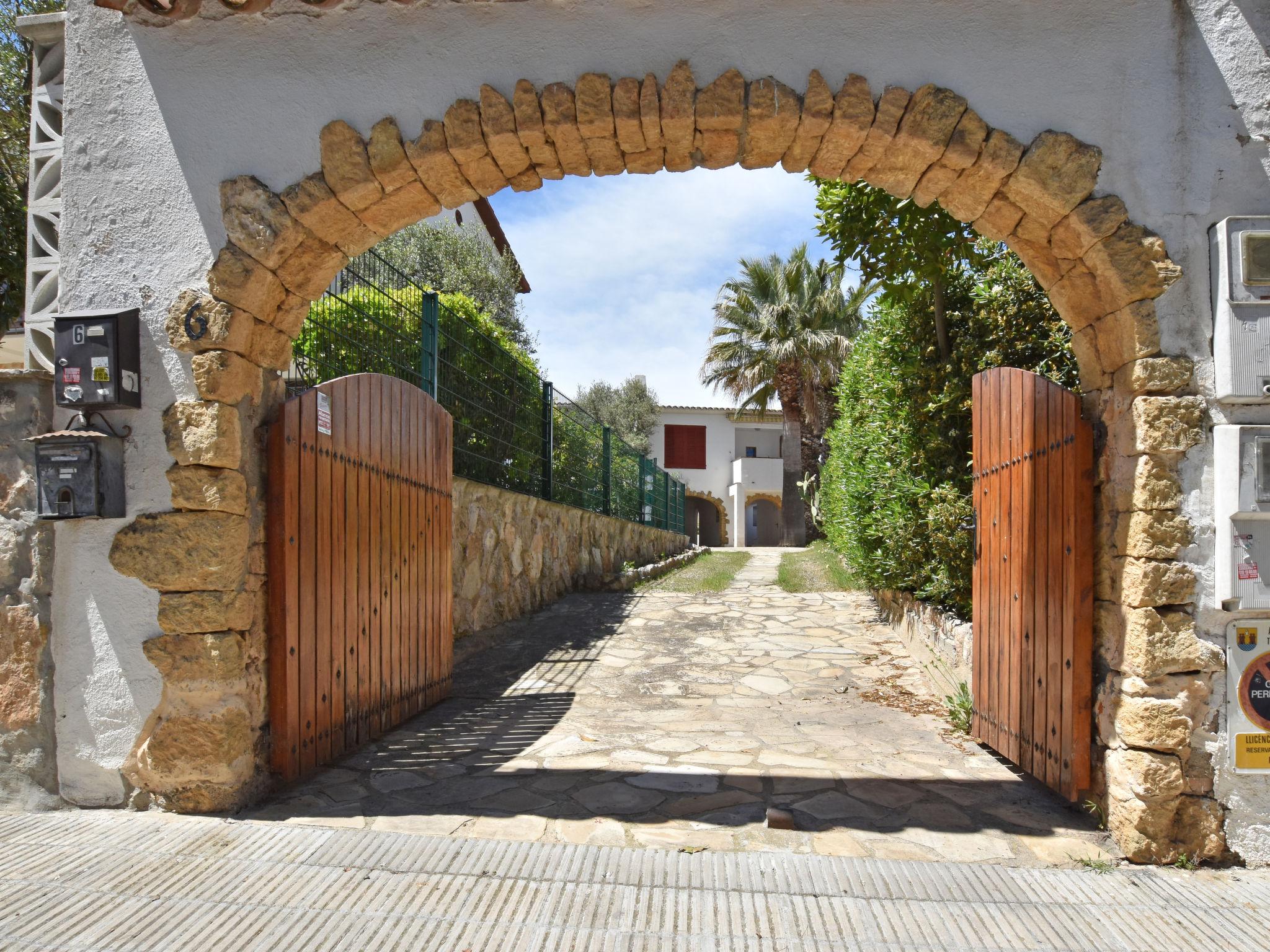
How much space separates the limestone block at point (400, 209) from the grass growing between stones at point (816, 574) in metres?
7.40

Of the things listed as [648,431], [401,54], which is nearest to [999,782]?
[401,54]

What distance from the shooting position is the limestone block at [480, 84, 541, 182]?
311 centimetres

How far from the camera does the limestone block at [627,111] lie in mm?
3062

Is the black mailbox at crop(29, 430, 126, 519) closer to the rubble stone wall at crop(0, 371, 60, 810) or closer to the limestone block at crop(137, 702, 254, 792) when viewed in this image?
the rubble stone wall at crop(0, 371, 60, 810)

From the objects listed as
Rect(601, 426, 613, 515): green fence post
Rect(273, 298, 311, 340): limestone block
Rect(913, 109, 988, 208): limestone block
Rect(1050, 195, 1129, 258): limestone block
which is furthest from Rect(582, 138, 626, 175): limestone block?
Rect(601, 426, 613, 515): green fence post

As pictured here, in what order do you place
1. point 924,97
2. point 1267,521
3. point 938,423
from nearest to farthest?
1. point 1267,521
2. point 924,97
3. point 938,423

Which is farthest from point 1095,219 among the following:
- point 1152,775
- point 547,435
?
point 547,435

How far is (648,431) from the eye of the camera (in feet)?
89.9

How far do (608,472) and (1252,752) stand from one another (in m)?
9.15

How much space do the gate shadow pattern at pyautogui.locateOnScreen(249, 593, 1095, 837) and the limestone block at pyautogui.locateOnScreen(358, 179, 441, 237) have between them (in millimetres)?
2443

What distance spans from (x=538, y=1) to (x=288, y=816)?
342 cm

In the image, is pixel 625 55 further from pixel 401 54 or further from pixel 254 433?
pixel 254 433

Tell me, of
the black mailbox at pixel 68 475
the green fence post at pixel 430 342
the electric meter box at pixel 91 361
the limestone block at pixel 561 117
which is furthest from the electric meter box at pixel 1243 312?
the green fence post at pixel 430 342

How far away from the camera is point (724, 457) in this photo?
97.5 feet
